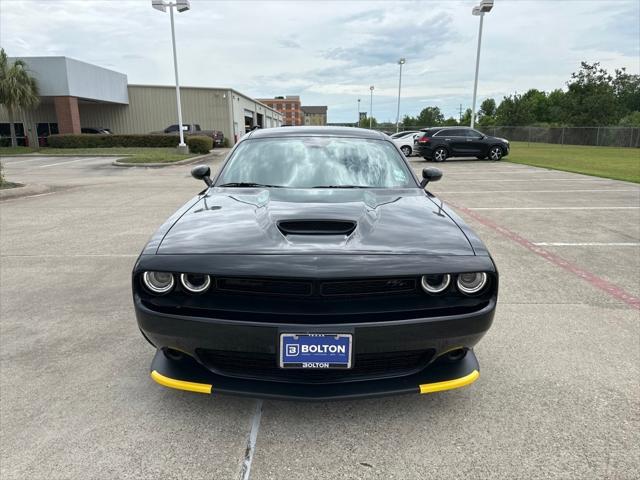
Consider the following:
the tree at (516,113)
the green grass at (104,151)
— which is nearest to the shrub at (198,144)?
the green grass at (104,151)

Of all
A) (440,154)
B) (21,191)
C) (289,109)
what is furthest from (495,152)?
(289,109)

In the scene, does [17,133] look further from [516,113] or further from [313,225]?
[516,113]

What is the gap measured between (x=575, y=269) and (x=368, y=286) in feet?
12.3

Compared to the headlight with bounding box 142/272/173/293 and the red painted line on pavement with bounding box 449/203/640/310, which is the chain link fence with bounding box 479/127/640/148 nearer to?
the red painted line on pavement with bounding box 449/203/640/310

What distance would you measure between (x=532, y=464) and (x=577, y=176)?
1448 centimetres

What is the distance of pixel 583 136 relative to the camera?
132 feet

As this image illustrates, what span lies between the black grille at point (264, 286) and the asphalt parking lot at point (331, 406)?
724 millimetres

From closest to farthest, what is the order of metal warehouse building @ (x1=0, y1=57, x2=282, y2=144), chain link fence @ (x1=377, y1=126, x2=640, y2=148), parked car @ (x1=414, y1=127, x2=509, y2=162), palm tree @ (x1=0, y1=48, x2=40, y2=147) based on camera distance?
parked car @ (x1=414, y1=127, x2=509, y2=162), palm tree @ (x1=0, y1=48, x2=40, y2=147), metal warehouse building @ (x1=0, y1=57, x2=282, y2=144), chain link fence @ (x1=377, y1=126, x2=640, y2=148)

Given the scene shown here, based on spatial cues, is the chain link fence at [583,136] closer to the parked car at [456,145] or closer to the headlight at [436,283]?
the parked car at [456,145]

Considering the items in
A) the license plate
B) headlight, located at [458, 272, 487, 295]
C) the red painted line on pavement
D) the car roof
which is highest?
the car roof

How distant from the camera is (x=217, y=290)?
217cm

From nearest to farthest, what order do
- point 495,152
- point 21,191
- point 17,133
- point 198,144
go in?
point 21,191, point 495,152, point 198,144, point 17,133

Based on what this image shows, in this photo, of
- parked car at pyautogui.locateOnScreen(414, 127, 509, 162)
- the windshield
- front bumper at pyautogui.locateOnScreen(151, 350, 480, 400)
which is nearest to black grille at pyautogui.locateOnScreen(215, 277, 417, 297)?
front bumper at pyautogui.locateOnScreen(151, 350, 480, 400)

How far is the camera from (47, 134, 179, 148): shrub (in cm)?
2767
